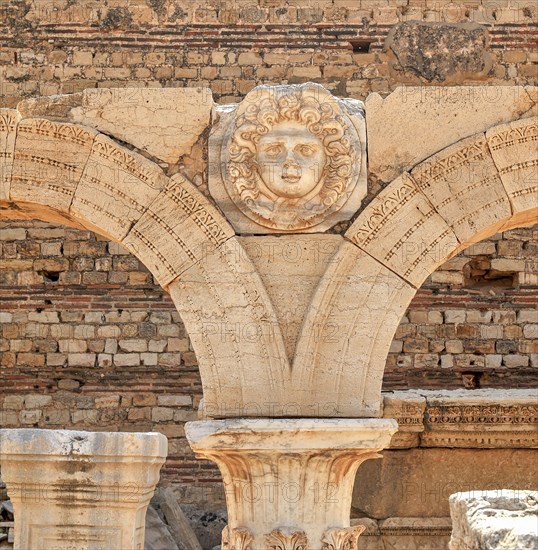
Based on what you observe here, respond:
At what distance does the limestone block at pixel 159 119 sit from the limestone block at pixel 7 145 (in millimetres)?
343

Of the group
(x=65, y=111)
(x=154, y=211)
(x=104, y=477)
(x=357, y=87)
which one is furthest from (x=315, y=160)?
(x=357, y=87)

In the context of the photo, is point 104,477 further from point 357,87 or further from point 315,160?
point 357,87

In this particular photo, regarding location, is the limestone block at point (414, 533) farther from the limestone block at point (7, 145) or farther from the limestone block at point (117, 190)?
the limestone block at point (7, 145)

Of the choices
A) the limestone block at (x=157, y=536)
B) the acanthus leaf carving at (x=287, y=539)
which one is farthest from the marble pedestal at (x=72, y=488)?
the limestone block at (x=157, y=536)

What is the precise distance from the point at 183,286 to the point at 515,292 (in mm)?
5889

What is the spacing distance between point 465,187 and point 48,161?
84.6 inches

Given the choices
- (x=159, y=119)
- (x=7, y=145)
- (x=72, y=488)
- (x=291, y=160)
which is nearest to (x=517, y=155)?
(x=291, y=160)

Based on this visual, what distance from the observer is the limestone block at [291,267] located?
6.62m

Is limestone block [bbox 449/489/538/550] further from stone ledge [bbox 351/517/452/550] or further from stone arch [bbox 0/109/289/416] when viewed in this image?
stone ledge [bbox 351/517/452/550]

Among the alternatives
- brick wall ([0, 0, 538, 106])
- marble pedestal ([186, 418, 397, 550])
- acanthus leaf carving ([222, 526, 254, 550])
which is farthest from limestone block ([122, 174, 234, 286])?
brick wall ([0, 0, 538, 106])

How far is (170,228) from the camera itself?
6641 millimetres

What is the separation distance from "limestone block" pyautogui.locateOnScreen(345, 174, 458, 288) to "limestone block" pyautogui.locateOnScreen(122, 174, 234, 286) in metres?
0.70

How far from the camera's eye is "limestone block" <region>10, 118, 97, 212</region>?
6711 millimetres

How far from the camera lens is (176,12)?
12188 millimetres
